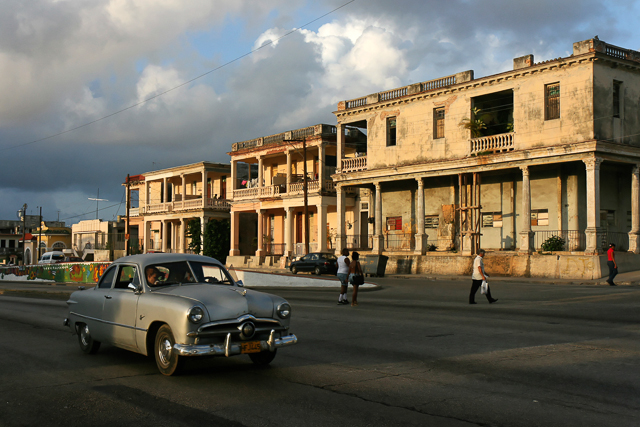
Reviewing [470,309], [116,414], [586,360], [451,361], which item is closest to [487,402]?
[451,361]

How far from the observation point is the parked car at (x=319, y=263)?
3678 centimetres

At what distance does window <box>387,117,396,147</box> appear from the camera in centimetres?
3788

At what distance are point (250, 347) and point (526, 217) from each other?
84.6ft

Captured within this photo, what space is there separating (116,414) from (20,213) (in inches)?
2599

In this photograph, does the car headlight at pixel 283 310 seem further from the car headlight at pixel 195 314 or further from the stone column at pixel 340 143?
the stone column at pixel 340 143

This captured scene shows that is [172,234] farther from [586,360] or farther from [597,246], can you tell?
[586,360]

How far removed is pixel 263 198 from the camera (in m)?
48.0

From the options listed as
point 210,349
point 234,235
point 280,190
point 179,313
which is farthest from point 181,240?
point 210,349

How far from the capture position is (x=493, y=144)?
1277 inches

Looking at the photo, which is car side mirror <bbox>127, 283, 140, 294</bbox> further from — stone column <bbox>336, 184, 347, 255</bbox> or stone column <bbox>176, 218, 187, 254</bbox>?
stone column <bbox>176, 218, 187, 254</bbox>

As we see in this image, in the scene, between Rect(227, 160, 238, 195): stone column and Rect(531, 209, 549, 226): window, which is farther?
Rect(227, 160, 238, 195): stone column

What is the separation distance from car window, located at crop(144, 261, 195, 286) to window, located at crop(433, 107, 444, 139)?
2818 centimetres

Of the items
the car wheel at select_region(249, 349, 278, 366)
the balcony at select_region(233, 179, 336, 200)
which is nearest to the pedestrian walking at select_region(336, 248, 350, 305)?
the car wheel at select_region(249, 349, 278, 366)

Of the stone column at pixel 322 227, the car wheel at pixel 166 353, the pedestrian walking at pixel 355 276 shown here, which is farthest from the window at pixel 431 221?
the car wheel at pixel 166 353
